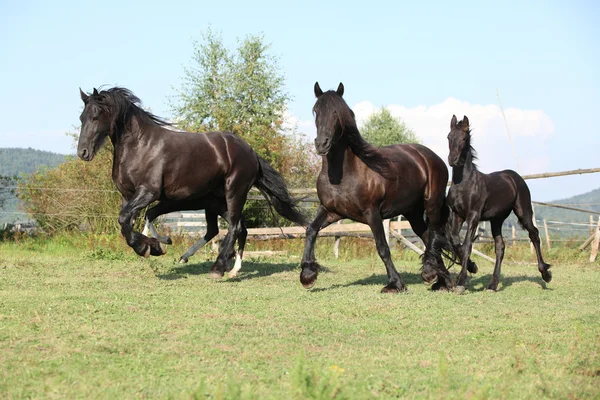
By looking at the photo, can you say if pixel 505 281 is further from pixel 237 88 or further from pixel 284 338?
pixel 237 88

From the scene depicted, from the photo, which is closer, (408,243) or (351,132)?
(351,132)

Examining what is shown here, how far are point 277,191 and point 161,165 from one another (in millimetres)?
2127

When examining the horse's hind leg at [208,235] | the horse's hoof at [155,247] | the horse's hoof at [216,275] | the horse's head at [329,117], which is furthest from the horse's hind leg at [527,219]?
the horse's hoof at [155,247]

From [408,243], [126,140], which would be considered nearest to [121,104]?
[126,140]

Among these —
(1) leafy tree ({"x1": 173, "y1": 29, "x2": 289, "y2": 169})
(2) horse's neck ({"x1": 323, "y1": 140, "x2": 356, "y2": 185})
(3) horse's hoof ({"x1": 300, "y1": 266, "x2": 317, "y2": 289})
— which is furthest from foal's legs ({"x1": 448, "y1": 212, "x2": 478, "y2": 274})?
(1) leafy tree ({"x1": 173, "y1": 29, "x2": 289, "y2": 169})

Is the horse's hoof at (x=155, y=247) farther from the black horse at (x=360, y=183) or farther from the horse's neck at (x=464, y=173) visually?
the horse's neck at (x=464, y=173)

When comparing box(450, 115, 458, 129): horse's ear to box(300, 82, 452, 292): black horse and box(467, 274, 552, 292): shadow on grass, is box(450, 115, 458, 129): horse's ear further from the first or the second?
box(467, 274, 552, 292): shadow on grass

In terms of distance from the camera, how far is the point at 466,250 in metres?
8.91

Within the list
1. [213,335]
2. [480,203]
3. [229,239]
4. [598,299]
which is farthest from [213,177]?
[598,299]

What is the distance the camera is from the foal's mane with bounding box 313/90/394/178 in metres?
7.76

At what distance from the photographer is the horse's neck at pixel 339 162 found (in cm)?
816

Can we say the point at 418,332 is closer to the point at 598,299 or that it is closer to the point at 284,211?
the point at 598,299

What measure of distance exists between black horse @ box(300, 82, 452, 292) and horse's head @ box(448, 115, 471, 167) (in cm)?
41

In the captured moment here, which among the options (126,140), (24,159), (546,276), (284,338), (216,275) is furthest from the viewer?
(24,159)
